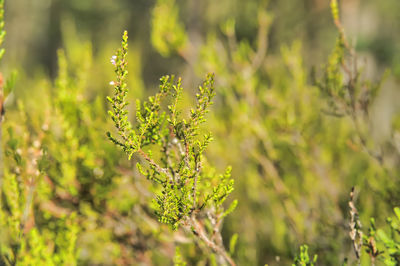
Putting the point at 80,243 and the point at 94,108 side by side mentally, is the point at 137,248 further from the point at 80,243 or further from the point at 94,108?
the point at 94,108

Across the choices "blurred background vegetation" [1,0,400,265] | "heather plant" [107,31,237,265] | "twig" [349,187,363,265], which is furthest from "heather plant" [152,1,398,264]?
"heather plant" [107,31,237,265]

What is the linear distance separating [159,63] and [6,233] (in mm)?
10725

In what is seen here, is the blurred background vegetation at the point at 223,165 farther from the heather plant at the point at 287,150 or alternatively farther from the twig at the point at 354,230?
the twig at the point at 354,230

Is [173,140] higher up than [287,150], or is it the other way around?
[287,150]

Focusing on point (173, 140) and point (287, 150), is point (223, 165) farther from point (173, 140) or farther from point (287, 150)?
point (173, 140)

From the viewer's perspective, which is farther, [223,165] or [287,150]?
[223,165]

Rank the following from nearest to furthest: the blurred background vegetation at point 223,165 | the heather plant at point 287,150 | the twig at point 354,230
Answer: the twig at point 354,230 < the blurred background vegetation at point 223,165 < the heather plant at point 287,150

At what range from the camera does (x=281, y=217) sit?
100 inches

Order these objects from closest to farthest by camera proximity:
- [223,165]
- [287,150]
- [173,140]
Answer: [173,140] → [287,150] → [223,165]

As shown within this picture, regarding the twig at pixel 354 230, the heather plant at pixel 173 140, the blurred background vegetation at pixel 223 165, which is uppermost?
the blurred background vegetation at pixel 223 165

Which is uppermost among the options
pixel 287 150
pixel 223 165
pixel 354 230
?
pixel 223 165

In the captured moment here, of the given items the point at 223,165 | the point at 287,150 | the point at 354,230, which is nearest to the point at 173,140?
the point at 354,230

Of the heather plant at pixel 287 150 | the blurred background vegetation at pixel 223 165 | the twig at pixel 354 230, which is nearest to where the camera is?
the twig at pixel 354 230

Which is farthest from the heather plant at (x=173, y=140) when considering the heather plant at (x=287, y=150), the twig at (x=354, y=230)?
the heather plant at (x=287, y=150)
